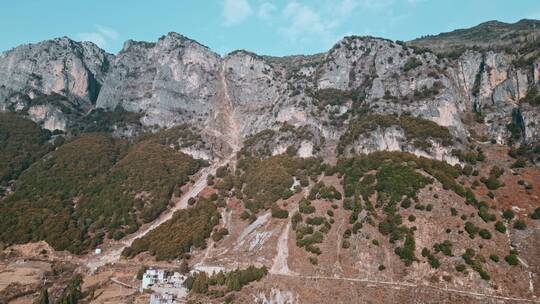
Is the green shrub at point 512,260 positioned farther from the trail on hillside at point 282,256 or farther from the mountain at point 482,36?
the mountain at point 482,36

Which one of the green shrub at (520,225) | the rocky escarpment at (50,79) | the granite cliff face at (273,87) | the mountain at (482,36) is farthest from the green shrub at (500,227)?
the rocky escarpment at (50,79)

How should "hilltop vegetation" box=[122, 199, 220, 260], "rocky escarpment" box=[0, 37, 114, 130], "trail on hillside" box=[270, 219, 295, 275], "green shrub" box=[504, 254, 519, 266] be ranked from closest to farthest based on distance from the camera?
"green shrub" box=[504, 254, 519, 266], "trail on hillside" box=[270, 219, 295, 275], "hilltop vegetation" box=[122, 199, 220, 260], "rocky escarpment" box=[0, 37, 114, 130]

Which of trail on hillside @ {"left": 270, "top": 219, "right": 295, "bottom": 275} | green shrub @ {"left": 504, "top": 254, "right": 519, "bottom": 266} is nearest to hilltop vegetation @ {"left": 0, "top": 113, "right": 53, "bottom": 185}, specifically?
trail on hillside @ {"left": 270, "top": 219, "right": 295, "bottom": 275}

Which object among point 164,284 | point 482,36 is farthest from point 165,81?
point 482,36

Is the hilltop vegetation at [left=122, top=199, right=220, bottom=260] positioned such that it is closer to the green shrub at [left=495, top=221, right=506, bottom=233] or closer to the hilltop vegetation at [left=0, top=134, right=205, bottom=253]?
the hilltop vegetation at [left=0, top=134, right=205, bottom=253]

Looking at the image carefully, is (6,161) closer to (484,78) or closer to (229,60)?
(229,60)

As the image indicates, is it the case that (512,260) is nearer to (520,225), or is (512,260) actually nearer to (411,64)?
(520,225)

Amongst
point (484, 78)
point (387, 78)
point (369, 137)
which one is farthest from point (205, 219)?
point (484, 78)
